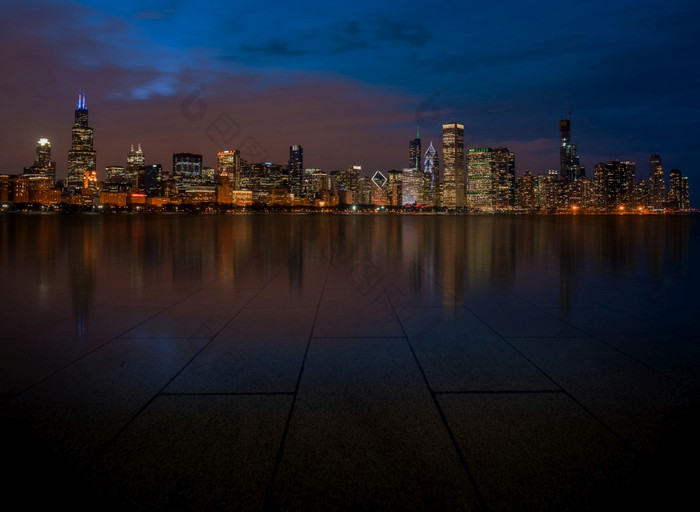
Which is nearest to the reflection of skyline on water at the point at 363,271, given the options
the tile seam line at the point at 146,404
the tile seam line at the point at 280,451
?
the tile seam line at the point at 146,404

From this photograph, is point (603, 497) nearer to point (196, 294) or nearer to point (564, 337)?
point (564, 337)

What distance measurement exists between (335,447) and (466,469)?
0.87 metres

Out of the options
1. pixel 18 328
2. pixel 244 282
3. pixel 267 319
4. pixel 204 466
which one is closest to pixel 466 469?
pixel 204 466

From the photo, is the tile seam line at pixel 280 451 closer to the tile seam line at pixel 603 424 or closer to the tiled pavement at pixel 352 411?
the tiled pavement at pixel 352 411

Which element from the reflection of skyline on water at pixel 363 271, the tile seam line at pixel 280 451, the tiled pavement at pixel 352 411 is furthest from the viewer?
the reflection of skyline on water at pixel 363 271

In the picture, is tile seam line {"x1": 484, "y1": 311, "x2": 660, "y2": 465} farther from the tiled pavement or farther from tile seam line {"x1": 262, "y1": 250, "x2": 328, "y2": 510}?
tile seam line {"x1": 262, "y1": 250, "x2": 328, "y2": 510}

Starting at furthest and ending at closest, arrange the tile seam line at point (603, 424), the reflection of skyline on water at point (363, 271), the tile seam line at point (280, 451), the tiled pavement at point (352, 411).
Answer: the reflection of skyline on water at point (363, 271) < the tile seam line at point (603, 424) < the tiled pavement at point (352, 411) < the tile seam line at point (280, 451)

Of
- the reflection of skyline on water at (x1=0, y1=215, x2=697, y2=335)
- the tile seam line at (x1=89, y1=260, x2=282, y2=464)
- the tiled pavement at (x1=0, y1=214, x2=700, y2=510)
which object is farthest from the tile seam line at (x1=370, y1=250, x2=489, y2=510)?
the reflection of skyline on water at (x1=0, y1=215, x2=697, y2=335)

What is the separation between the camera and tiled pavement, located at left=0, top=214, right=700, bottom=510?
289cm

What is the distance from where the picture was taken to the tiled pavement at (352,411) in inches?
114

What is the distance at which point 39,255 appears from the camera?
16078 millimetres

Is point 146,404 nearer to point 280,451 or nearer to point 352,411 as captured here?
point 280,451

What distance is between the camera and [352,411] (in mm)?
3861

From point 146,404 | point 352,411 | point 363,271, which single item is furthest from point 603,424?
point 363,271
